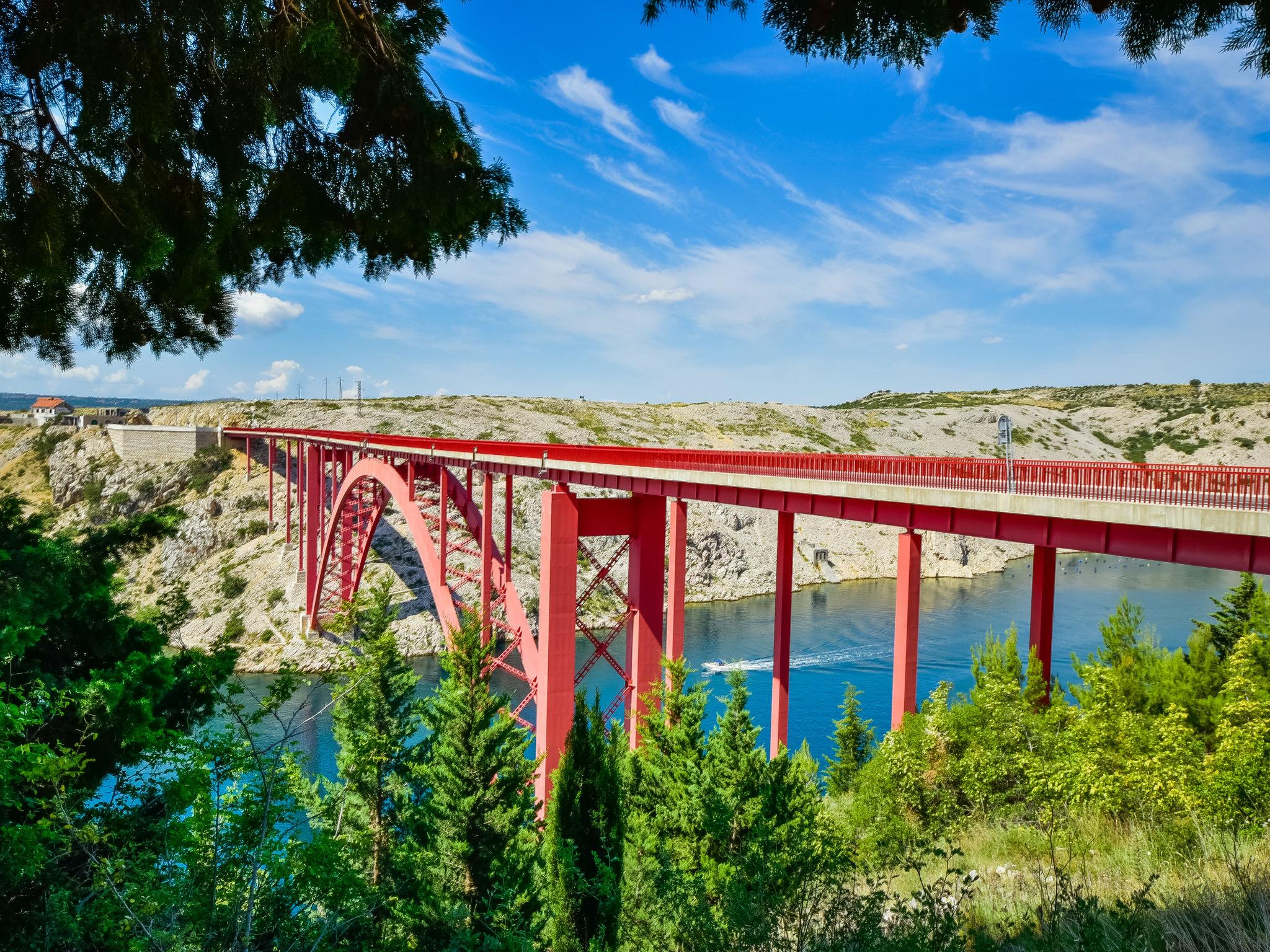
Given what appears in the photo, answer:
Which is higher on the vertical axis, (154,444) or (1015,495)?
(1015,495)

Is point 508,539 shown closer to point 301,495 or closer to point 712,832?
point 712,832

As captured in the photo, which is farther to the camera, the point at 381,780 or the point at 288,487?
the point at 288,487

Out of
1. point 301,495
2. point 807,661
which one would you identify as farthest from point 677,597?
point 301,495

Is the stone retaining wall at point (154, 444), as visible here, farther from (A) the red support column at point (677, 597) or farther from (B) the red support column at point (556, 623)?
(A) the red support column at point (677, 597)

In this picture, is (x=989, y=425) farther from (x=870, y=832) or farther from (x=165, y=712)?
(x=165, y=712)

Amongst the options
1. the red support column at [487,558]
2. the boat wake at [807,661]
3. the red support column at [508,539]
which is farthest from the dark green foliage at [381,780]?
the boat wake at [807,661]

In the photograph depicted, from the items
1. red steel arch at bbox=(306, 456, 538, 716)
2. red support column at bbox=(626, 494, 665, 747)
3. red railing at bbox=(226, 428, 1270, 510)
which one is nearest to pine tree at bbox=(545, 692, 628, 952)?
red support column at bbox=(626, 494, 665, 747)

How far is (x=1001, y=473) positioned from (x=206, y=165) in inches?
367

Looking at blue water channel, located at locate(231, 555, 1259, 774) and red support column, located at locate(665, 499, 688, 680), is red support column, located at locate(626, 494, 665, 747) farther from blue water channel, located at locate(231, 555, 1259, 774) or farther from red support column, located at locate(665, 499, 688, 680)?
blue water channel, located at locate(231, 555, 1259, 774)

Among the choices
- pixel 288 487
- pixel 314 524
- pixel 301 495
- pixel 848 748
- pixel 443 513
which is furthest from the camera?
pixel 288 487

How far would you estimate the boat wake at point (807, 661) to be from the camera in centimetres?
3512

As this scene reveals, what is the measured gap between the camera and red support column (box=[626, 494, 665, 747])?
634 inches

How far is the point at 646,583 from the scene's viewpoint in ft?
52.8

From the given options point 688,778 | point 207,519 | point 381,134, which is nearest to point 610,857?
point 688,778
